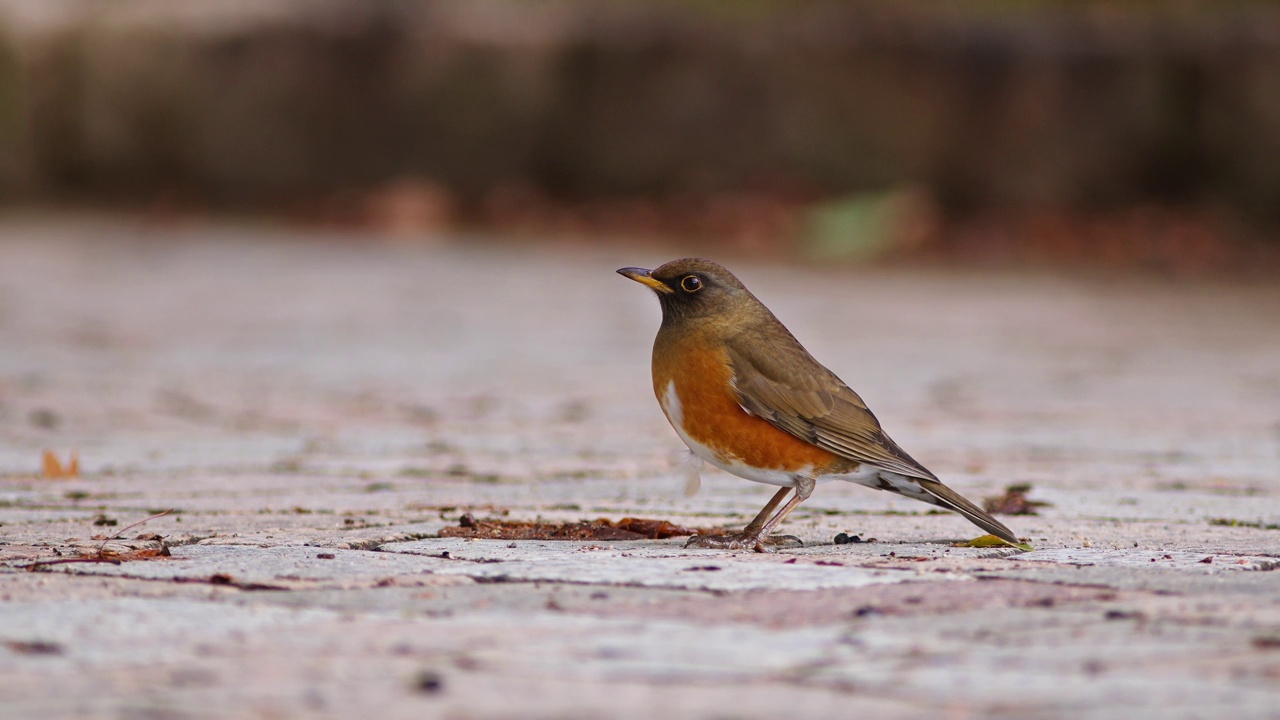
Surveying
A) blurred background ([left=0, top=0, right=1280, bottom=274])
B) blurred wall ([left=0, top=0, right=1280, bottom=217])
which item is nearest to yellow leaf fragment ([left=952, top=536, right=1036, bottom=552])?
blurred background ([left=0, top=0, right=1280, bottom=274])

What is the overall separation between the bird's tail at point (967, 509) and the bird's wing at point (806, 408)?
35mm

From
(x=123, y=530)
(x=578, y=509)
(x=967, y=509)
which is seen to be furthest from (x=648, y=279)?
(x=123, y=530)

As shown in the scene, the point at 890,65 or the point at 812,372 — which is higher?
the point at 890,65

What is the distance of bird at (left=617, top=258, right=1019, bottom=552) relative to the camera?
13.1ft

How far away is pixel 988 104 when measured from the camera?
1315 cm

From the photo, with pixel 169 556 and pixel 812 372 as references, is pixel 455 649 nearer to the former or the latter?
pixel 169 556

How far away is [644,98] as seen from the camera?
1373 cm

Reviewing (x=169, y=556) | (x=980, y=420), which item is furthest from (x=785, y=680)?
(x=980, y=420)

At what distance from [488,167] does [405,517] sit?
10.2 m

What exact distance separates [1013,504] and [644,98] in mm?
9465

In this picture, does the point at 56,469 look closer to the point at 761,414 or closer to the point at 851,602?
the point at 761,414

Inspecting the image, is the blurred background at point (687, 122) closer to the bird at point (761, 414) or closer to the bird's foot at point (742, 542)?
the bird at point (761, 414)

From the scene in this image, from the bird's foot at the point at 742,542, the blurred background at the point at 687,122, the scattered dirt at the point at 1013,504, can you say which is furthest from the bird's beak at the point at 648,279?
the blurred background at the point at 687,122

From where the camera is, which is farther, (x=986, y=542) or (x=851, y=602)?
(x=986, y=542)
